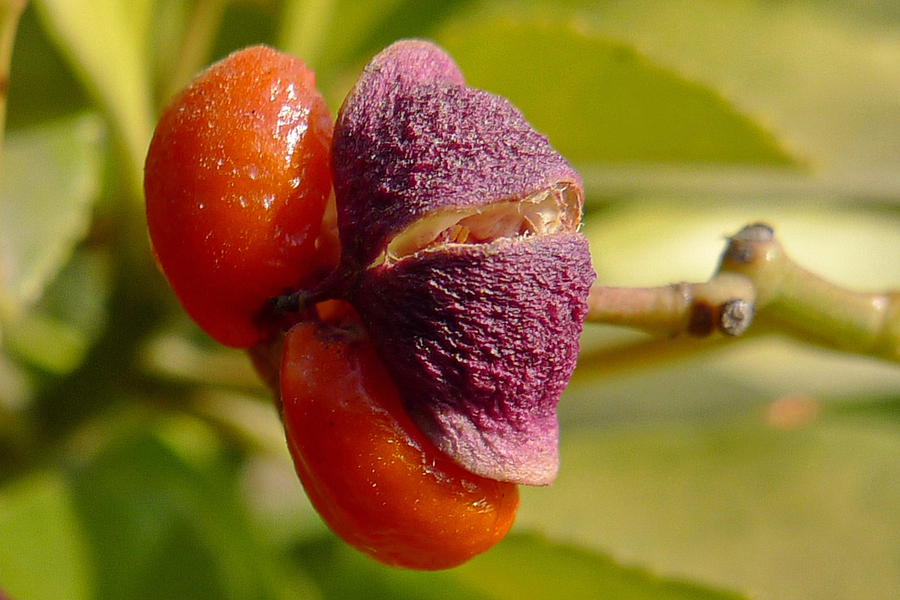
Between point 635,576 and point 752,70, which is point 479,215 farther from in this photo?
point 752,70

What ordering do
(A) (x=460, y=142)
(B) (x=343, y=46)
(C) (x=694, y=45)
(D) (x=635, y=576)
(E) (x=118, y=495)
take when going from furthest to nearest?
1. (C) (x=694, y=45)
2. (B) (x=343, y=46)
3. (E) (x=118, y=495)
4. (D) (x=635, y=576)
5. (A) (x=460, y=142)

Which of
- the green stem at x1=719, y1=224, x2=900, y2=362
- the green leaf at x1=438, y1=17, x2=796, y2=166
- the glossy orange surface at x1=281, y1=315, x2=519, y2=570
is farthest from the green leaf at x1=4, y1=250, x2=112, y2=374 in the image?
the green stem at x1=719, y1=224, x2=900, y2=362

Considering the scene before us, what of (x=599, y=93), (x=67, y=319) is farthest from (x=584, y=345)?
(x=67, y=319)

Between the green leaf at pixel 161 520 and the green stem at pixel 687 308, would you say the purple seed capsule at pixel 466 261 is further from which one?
→ the green leaf at pixel 161 520

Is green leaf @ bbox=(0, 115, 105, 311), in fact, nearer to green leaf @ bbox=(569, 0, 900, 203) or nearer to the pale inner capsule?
the pale inner capsule

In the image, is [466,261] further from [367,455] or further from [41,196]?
[41,196]

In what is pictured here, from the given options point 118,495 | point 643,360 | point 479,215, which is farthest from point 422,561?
point 118,495

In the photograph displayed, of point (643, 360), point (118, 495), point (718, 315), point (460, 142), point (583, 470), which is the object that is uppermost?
point (460, 142)
